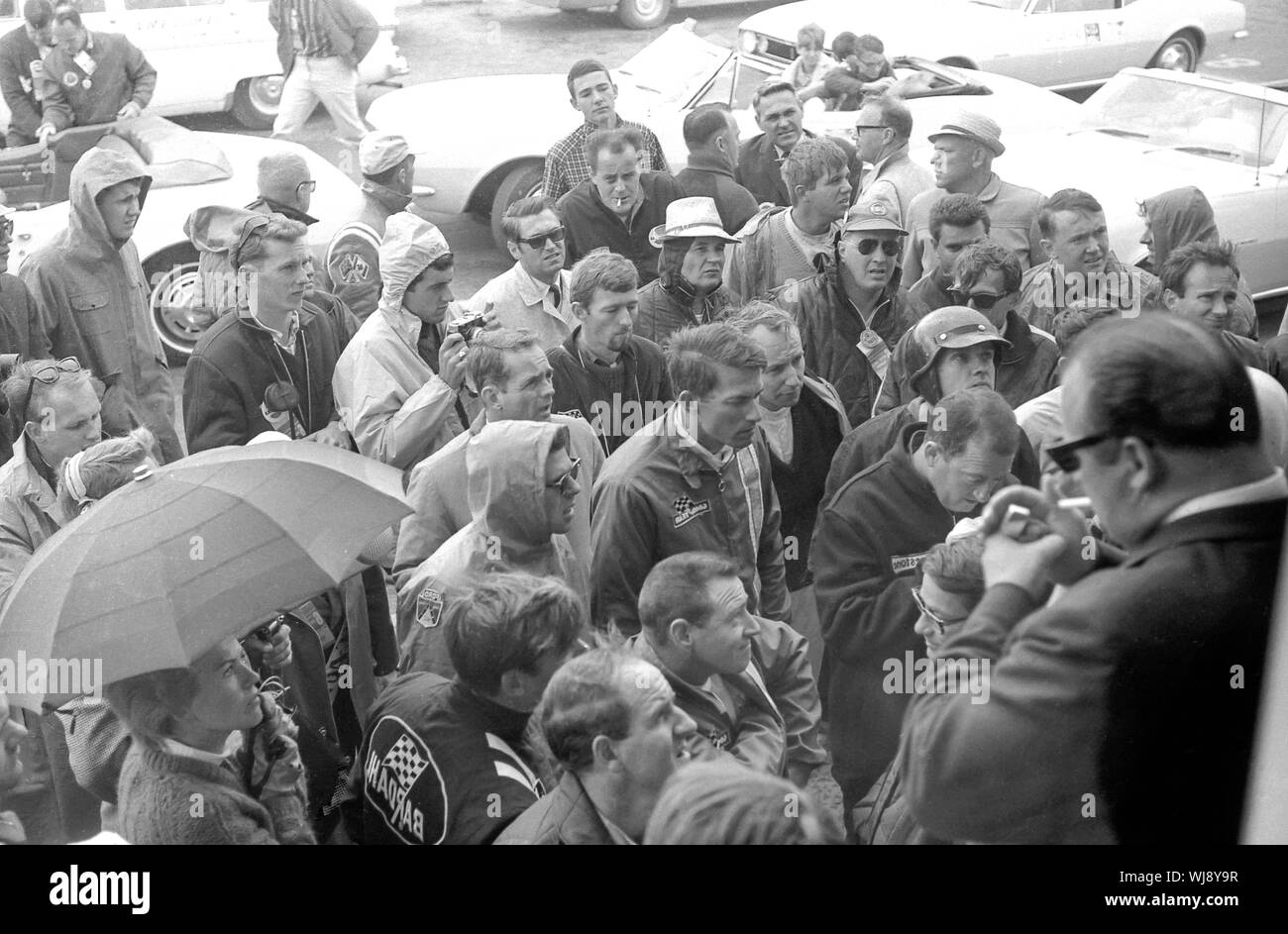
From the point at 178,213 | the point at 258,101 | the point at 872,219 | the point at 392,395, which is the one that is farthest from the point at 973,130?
the point at 258,101

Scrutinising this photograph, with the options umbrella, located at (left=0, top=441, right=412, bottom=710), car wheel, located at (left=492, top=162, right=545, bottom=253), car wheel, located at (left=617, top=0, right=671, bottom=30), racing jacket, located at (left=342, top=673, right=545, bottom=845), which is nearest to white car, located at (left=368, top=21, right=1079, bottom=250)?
car wheel, located at (left=492, top=162, right=545, bottom=253)

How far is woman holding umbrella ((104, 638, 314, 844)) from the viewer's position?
2.62 m

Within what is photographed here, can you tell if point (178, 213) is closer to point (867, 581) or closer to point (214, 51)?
point (214, 51)

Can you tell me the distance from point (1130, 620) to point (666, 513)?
1.66 m

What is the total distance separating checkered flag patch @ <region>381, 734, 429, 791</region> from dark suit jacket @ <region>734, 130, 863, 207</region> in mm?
4891

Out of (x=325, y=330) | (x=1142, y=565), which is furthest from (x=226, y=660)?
(x=325, y=330)

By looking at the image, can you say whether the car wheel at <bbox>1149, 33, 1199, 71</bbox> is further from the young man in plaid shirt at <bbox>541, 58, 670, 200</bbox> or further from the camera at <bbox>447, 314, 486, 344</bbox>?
the camera at <bbox>447, 314, 486, 344</bbox>

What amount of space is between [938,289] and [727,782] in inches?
130

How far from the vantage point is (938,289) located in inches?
205

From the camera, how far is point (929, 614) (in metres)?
3.01

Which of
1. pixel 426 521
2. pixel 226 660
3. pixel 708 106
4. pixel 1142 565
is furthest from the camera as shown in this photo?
pixel 708 106

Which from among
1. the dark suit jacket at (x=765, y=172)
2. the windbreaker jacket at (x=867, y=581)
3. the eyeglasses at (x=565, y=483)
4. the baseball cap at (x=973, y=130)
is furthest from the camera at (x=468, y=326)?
the dark suit jacket at (x=765, y=172)
